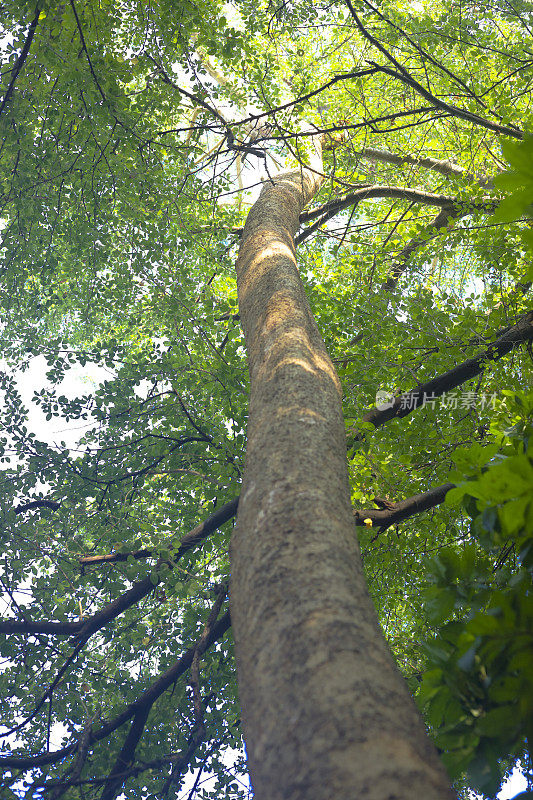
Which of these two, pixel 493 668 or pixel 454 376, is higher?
pixel 454 376

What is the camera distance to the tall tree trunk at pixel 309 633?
88 cm

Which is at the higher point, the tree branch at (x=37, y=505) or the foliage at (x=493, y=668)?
the tree branch at (x=37, y=505)

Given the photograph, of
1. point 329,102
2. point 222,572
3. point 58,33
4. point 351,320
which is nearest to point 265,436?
point 351,320

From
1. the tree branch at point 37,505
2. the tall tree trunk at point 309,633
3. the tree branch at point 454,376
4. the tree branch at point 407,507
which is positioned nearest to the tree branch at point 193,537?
the tree branch at point 37,505

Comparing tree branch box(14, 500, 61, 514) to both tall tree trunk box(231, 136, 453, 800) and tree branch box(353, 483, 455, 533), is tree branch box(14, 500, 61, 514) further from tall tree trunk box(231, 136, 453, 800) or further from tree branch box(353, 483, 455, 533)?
tall tree trunk box(231, 136, 453, 800)

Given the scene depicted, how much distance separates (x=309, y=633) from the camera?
1079 millimetres

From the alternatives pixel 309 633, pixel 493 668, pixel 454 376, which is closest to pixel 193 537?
pixel 454 376

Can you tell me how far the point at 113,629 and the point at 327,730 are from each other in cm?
467

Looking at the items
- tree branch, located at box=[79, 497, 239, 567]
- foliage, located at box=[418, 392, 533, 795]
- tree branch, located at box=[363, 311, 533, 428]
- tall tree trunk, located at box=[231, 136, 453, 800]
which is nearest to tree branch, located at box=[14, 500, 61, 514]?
tree branch, located at box=[79, 497, 239, 567]

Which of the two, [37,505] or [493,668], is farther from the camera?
[37,505]

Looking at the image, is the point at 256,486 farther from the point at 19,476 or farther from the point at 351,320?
the point at 19,476

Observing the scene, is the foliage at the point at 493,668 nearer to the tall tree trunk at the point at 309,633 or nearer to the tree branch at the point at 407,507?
the tall tree trunk at the point at 309,633

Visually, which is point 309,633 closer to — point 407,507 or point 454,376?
point 407,507

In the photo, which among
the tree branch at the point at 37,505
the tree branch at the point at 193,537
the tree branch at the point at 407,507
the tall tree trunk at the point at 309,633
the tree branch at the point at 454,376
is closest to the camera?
the tall tree trunk at the point at 309,633
